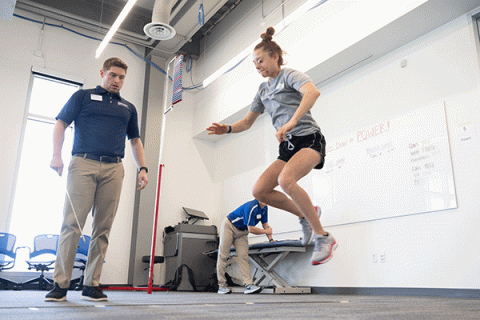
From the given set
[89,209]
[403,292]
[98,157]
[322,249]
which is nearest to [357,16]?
[403,292]

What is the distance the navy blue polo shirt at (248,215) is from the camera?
436cm

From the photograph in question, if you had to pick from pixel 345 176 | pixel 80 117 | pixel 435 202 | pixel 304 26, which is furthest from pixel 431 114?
pixel 80 117

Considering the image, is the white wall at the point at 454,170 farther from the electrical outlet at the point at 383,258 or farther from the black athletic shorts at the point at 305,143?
the black athletic shorts at the point at 305,143

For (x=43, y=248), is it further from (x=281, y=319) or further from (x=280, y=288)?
(x=281, y=319)

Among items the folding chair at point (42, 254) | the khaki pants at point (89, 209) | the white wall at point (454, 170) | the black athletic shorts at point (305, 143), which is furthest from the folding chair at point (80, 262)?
the black athletic shorts at point (305, 143)

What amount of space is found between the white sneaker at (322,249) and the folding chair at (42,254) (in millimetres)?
4027

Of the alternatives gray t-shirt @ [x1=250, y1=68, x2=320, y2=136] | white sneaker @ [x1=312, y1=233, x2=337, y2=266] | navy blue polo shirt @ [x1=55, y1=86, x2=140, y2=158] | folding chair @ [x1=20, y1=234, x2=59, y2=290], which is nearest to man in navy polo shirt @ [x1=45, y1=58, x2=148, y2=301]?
navy blue polo shirt @ [x1=55, y1=86, x2=140, y2=158]

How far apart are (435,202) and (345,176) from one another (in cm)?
107

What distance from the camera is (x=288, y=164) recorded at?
219 centimetres

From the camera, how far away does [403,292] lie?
3.68 m

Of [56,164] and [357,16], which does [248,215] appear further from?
[56,164]

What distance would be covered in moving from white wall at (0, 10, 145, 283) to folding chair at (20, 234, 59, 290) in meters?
0.53

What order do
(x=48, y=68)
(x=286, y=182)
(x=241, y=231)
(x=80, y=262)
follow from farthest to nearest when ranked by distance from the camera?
1. (x=48, y=68)
2. (x=80, y=262)
3. (x=241, y=231)
4. (x=286, y=182)

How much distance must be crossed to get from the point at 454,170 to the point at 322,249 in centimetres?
196
